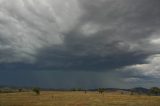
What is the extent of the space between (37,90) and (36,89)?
5.05ft

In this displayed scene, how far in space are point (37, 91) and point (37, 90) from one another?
2.33 feet

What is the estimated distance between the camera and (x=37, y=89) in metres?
194

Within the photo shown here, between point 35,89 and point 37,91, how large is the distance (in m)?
2.72

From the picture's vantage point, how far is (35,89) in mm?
194250

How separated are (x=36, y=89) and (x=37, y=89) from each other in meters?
0.76

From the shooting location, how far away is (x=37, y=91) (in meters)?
192

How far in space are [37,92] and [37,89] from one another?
9.28 ft

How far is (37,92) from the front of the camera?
191875 millimetres

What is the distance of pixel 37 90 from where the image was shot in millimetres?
192500

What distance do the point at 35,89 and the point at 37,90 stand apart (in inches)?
98.0

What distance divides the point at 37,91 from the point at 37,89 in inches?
76.6

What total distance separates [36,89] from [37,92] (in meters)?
2.76

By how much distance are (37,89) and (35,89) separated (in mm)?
1492
